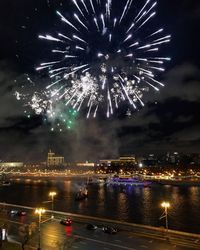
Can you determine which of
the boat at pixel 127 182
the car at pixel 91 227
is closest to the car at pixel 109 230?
the car at pixel 91 227

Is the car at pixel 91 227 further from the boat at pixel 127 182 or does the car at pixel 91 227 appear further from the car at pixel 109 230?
the boat at pixel 127 182

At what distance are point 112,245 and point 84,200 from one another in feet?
226

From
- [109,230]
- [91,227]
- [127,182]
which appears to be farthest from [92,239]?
[127,182]

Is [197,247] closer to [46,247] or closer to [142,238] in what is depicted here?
[142,238]

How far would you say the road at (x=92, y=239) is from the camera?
3478 cm

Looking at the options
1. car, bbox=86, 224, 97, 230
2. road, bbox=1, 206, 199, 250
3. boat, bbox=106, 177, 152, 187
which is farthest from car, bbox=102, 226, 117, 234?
boat, bbox=106, 177, 152, 187

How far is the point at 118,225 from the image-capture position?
4459 cm

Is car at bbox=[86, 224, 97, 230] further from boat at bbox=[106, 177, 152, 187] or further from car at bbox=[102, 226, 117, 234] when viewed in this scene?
boat at bbox=[106, 177, 152, 187]

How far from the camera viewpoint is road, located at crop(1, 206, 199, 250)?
114 feet

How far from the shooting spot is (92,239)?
3831 centimetres

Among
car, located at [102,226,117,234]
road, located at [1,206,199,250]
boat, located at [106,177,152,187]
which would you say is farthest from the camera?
boat, located at [106,177,152,187]

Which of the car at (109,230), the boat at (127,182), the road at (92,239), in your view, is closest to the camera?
the road at (92,239)

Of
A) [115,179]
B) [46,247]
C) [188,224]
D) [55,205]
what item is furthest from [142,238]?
[115,179]

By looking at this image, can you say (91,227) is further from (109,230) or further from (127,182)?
(127,182)
